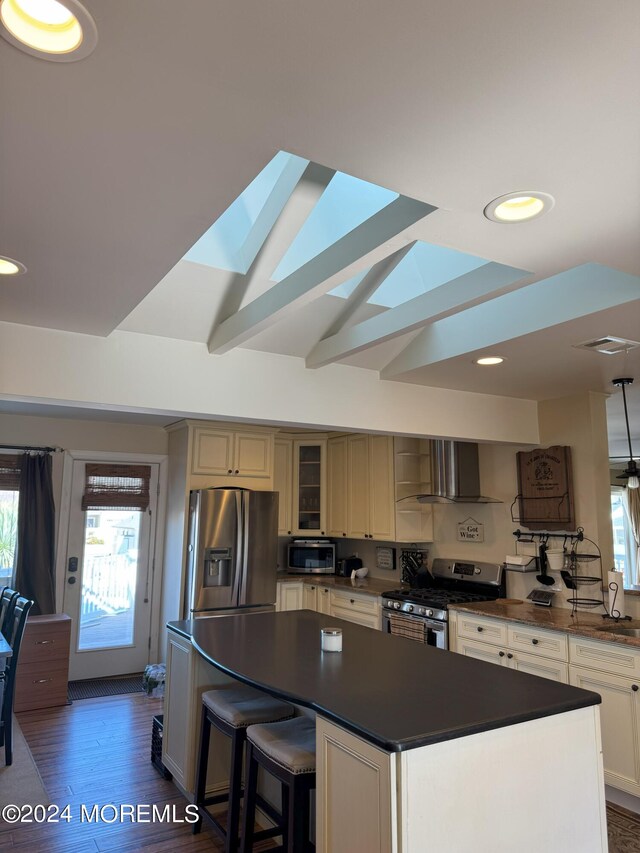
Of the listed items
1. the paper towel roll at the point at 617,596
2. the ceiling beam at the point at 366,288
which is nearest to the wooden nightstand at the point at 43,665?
the ceiling beam at the point at 366,288

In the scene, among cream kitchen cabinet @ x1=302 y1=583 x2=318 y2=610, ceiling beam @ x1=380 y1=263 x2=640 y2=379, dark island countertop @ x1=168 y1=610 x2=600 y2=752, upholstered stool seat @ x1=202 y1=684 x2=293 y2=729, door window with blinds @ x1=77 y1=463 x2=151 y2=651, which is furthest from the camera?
cream kitchen cabinet @ x1=302 y1=583 x2=318 y2=610

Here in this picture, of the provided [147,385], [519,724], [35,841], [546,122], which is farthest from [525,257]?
[35,841]

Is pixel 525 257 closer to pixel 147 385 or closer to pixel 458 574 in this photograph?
pixel 147 385

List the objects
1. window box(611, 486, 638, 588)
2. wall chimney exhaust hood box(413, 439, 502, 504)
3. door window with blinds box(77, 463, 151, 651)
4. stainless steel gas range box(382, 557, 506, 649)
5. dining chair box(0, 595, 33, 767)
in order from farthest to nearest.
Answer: window box(611, 486, 638, 588)
door window with blinds box(77, 463, 151, 651)
wall chimney exhaust hood box(413, 439, 502, 504)
stainless steel gas range box(382, 557, 506, 649)
dining chair box(0, 595, 33, 767)


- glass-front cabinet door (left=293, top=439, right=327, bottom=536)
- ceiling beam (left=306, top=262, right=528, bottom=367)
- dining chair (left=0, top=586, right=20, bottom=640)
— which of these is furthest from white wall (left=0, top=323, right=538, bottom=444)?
glass-front cabinet door (left=293, top=439, right=327, bottom=536)

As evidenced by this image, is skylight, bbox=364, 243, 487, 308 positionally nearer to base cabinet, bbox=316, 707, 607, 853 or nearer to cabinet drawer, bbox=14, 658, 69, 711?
base cabinet, bbox=316, 707, 607, 853

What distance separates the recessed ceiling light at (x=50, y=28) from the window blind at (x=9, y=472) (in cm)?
477

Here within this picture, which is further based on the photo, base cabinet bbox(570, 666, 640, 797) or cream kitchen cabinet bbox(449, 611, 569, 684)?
cream kitchen cabinet bbox(449, 611, 569, 684)

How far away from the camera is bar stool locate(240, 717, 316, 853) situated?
1996 millimetres

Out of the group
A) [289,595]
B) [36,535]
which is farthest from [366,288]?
[36,535]

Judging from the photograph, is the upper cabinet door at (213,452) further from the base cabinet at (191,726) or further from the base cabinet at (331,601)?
the base cabinet at (191,726)

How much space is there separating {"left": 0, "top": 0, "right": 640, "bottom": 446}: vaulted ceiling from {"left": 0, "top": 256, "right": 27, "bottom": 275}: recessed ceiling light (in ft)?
0.16

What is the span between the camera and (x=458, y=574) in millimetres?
4887

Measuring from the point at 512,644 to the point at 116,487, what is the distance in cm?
382
